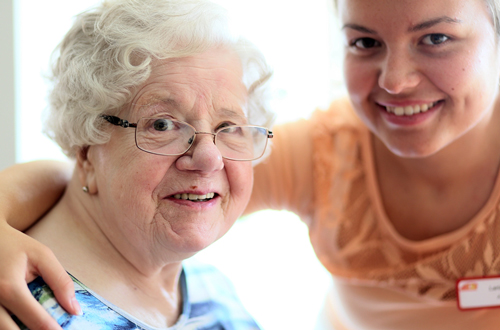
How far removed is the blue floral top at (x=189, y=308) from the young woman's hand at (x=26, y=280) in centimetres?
3

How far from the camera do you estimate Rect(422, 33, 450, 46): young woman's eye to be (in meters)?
1.50

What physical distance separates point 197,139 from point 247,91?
0.91ft

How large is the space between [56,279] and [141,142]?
1.30 ft

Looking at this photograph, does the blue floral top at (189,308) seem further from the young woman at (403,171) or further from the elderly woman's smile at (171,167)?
the young woman at (403,171)

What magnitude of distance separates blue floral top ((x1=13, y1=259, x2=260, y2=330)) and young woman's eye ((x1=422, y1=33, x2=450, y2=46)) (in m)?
1.03

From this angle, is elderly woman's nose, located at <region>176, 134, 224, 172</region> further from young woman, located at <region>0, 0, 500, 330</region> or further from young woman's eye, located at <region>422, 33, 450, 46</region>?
young woman's eye, located at <region>422, 33, 450, 46</region>

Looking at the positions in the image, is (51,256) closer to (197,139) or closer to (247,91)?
(197,139)

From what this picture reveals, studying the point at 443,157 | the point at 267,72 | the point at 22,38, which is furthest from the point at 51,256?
the point at 22,38

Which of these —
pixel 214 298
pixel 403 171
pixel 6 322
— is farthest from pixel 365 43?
pixel 6 322

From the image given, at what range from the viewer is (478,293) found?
5.82ft

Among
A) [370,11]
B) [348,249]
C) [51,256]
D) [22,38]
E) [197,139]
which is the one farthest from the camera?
[22,38]

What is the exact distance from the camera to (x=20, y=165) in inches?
60.1

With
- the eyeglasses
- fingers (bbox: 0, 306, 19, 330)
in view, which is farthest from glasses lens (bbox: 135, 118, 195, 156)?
fingers (bbox: 0, 306, 19, 330)

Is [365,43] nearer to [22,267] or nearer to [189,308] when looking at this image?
[189,308]
